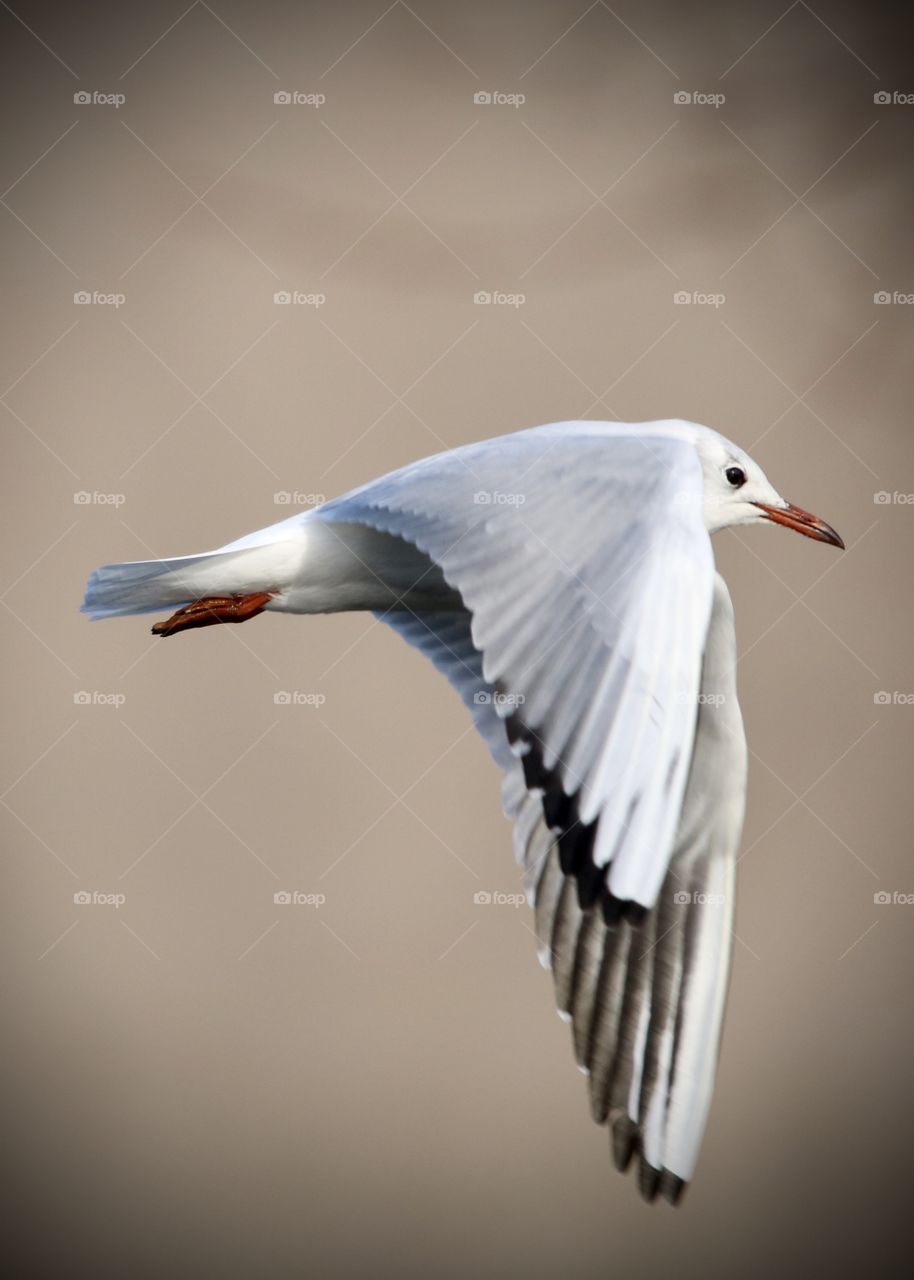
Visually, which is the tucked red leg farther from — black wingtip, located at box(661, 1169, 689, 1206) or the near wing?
black wingtip, located at box(661, 1169, 689, 1206)

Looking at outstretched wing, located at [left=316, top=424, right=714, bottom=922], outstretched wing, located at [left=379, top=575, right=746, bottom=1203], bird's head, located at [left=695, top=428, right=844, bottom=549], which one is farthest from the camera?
bird's head, located at [left=695, top=428, right=844, bottom=549]

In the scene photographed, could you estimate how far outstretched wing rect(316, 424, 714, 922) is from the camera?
46.2 inches

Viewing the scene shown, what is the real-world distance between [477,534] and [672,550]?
23cm

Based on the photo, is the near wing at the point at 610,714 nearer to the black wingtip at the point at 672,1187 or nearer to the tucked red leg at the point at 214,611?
the black wingtip at the point at 672,1187

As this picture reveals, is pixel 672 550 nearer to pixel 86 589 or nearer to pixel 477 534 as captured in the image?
pixel 477 534

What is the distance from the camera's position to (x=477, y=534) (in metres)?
1.43

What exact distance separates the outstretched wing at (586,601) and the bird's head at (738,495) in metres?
0.30

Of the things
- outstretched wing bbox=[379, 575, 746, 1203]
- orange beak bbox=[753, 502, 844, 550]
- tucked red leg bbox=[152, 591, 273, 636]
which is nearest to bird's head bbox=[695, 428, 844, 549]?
orange beak bbox=[753, 502, 844, 550]

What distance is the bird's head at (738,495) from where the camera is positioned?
181cm

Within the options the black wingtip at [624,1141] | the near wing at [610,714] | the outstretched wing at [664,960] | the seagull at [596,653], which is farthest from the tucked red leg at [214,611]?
the black wingtip at [624,1141]

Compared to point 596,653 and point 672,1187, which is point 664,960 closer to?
point 672,1187

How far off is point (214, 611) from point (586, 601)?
59cm

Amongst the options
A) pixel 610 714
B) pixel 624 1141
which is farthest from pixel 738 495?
pixel 624 1141

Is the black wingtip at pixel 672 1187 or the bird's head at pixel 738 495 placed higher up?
the bird's head at pixel 738 495
